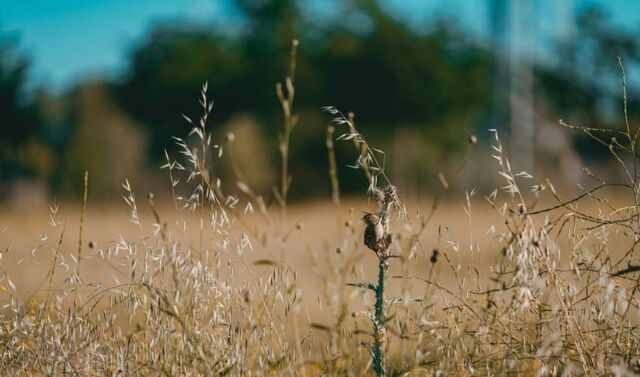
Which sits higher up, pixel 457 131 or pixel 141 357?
pixel 141 357

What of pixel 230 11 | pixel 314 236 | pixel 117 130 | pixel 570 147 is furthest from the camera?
pixel 230 11

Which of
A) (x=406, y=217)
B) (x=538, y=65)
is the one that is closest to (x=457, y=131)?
(x=538, y=65)

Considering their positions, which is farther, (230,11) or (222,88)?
(230,11)

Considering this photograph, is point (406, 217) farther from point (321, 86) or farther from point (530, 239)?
point (321, 86)

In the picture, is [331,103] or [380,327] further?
[331,103]

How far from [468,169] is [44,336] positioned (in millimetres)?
27235

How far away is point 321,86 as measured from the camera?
31844mm

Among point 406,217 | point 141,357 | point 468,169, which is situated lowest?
point 468,169

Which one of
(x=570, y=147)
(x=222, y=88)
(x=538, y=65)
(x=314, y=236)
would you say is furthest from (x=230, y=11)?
(x=314, y=236)

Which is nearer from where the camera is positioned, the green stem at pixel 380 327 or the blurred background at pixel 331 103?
the green stem at pixel 380 327

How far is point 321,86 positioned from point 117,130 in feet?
28.1

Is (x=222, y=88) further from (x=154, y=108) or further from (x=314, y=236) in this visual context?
(x=314, y=236)

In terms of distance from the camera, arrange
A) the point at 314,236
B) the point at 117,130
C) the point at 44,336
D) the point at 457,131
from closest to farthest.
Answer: the point at 44,336
the point at 314,236
the point at 117,130
the point at 457,131

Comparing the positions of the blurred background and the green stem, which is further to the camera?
the blurred background
